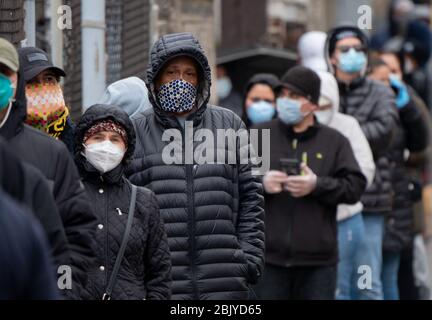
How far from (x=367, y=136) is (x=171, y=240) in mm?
4127

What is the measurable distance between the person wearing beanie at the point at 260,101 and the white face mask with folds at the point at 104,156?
4504mm

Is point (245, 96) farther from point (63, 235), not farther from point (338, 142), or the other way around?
point (63, 235)

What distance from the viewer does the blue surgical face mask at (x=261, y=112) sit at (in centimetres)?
1302

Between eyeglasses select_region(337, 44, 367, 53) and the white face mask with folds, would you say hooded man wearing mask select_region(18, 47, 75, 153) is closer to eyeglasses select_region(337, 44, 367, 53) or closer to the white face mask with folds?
the white face mask with folds

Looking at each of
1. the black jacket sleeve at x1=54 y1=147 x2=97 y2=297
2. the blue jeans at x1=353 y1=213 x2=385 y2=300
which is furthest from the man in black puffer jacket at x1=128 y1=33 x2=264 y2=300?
the blue jeans at x1=353 y1=213 x2=385 y2=300

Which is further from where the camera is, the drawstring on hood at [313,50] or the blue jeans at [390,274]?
the drawstring on hood at [313,50]

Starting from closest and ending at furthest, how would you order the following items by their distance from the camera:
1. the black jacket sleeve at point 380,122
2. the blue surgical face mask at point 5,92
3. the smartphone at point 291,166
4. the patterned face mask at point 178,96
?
the blue surgical face mask at point 5,92
the patterned face mask at point 178,96
the smartphone at point 291,166
the black jacket sleeve at point 380,122

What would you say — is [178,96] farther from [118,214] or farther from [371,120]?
[371,120]

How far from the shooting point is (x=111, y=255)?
8312mm

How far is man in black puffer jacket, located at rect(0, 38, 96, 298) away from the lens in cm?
744

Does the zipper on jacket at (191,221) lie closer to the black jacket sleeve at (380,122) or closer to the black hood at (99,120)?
the black hood at (99,120)

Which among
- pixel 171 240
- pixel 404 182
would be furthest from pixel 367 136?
pixel 171 240

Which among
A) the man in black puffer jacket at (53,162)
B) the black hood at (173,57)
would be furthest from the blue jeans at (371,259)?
the man in black puffer jacket at (53,162)

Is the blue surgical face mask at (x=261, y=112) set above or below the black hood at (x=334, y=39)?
below
